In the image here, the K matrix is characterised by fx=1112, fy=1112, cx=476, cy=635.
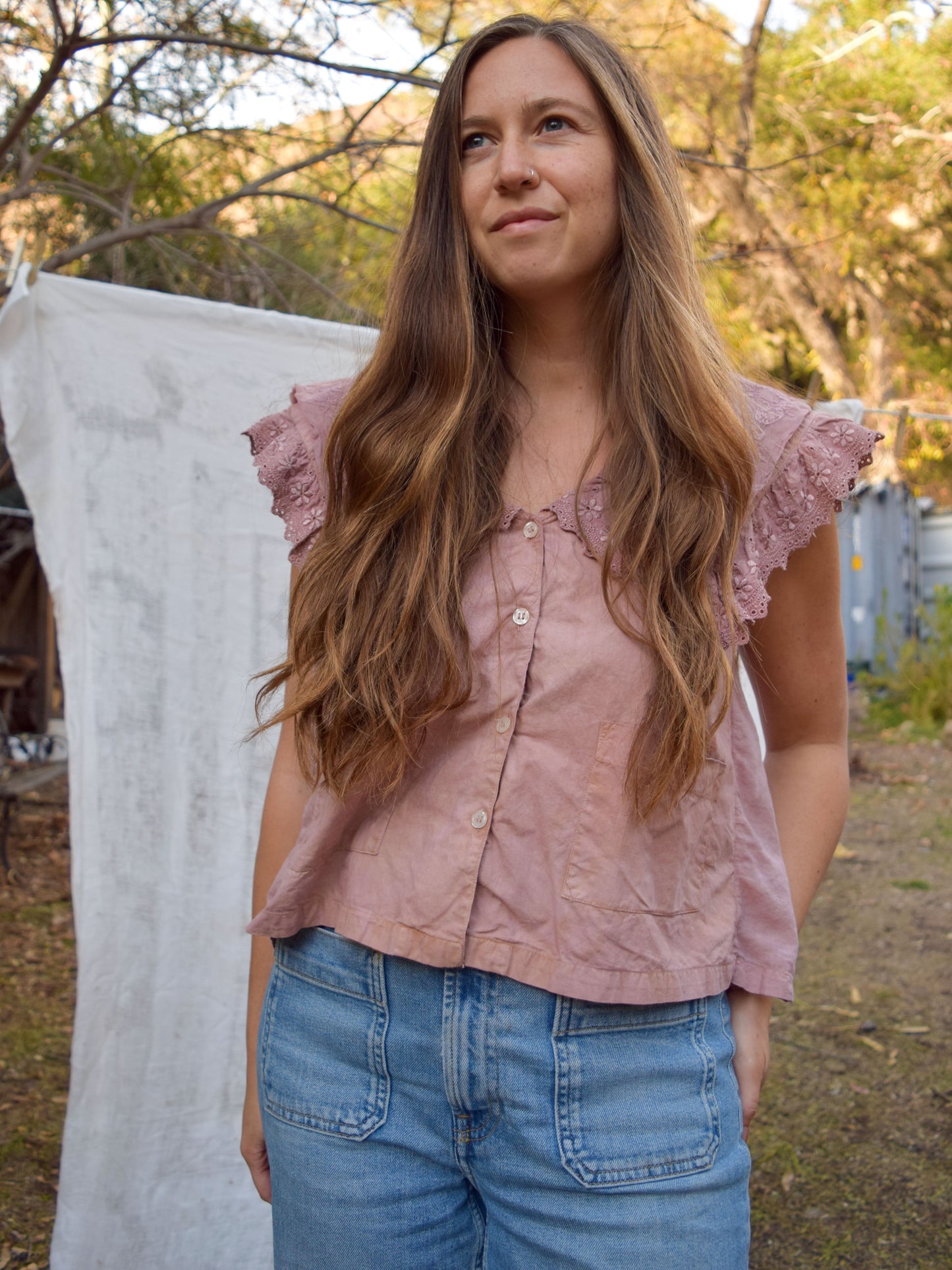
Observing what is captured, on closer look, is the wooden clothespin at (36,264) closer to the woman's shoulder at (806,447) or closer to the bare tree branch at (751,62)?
the woman's shoulder at (806,447)

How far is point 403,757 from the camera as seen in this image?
1107mm

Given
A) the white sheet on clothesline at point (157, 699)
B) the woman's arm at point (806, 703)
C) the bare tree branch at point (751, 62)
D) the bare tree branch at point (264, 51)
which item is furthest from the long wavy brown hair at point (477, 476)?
the bare tree branch at point (751, 62)

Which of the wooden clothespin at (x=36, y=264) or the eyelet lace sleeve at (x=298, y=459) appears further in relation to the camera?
the wooden clothespin at (x=36, y=264)

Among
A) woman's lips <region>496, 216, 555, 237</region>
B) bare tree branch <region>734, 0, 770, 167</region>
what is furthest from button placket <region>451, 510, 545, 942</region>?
bare tree branch <region>734, 0, 770, 167</region>

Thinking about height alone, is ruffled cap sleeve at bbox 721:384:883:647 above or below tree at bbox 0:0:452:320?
below

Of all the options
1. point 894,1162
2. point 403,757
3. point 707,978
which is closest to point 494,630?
point 403,757

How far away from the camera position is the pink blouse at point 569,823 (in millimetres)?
1035

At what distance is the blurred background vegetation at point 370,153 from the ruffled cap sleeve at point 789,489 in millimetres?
245

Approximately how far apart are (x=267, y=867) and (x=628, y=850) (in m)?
0.47

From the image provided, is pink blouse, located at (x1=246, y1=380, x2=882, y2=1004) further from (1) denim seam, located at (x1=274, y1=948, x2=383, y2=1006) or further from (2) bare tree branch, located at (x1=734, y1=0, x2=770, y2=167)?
(2) bare tree branch, located at (x1=734, y1=0, x2=770, y2=167)

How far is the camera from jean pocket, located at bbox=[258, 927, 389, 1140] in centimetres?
106

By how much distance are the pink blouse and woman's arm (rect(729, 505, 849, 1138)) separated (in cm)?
6

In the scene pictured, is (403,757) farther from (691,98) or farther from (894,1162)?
(691,98)

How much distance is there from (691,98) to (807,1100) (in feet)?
18.1
